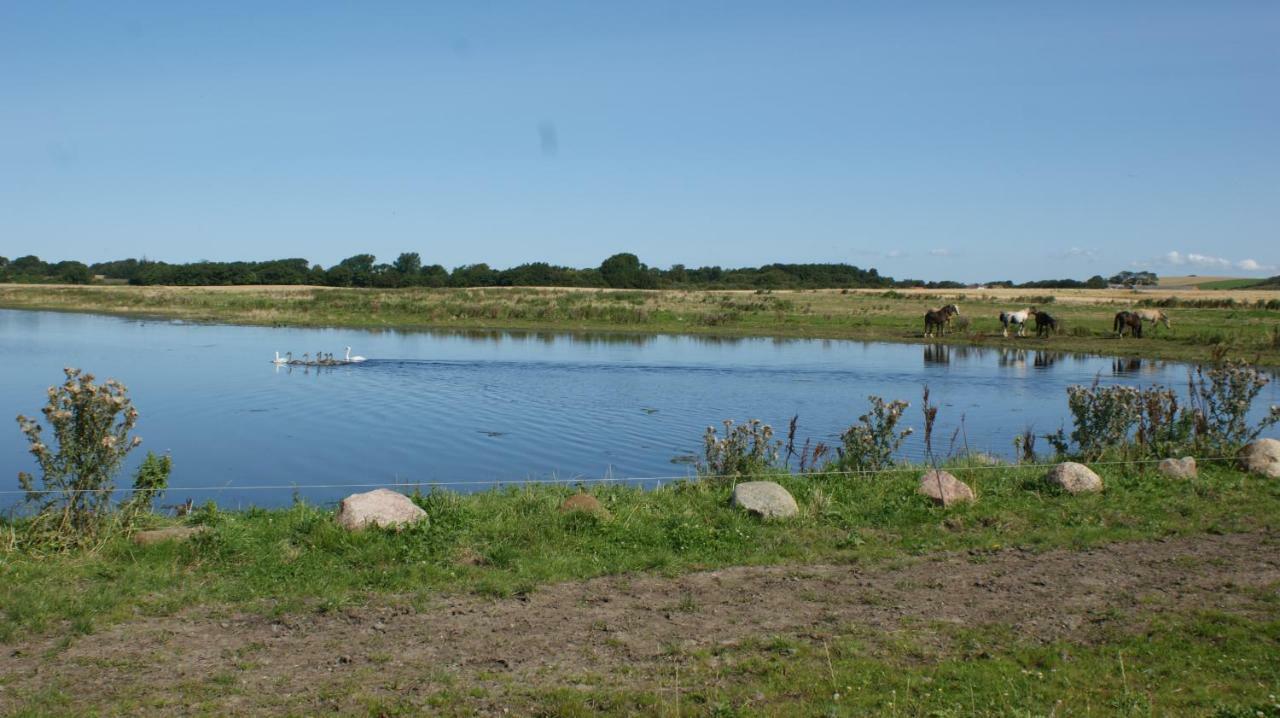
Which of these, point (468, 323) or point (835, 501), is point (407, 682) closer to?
point (835, 501)

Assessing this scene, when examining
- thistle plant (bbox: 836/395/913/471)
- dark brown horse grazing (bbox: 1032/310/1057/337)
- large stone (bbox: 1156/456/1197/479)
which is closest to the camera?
large stone (bbox: 1156/456/1197/479)

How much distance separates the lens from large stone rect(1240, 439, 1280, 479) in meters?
12.5

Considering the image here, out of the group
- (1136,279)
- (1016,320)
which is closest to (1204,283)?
(1136,279)

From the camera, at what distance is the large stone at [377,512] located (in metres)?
9.12

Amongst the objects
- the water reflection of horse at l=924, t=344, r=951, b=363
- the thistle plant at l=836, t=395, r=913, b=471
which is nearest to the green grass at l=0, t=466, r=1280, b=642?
the thistle plant at l=836, t=395, r=913, b=471

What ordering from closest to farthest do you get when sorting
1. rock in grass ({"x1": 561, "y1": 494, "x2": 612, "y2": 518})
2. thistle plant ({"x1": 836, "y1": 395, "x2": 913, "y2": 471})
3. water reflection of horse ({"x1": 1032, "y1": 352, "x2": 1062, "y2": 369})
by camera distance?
rock in grass ({"x1": 561, "y1": 494, "x2": 612, "y2": 518})
thistle plant ({"x1": 836, "y1": 395, "x2": 913, "y2": 471})
water reflection of horse ({"x1": 1032, "y1": 352, "x2": 1062, "y2": 369})

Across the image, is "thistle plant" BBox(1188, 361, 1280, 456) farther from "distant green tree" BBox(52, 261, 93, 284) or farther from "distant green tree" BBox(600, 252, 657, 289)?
"distant green tree" BBox(52, 261, 93, 284)

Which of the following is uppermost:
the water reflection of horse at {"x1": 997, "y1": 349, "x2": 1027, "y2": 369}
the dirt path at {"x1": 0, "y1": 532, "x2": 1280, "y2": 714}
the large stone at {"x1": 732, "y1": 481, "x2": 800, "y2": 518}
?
the large stone at {"x1": 732, "y1": 481, "x2": 800, "y2": 518}

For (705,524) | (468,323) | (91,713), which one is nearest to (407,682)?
(91,713)

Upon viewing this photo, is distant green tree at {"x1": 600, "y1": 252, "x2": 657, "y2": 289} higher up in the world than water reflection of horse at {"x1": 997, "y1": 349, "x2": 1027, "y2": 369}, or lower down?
higher up

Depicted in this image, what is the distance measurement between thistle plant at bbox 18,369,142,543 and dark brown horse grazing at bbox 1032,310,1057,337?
4194cm

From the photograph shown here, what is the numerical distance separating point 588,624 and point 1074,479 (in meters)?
7.02

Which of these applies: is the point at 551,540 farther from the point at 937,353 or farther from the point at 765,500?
the point at 937,353

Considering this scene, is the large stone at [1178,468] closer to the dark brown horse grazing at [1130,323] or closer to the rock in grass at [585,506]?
the rock in grass at [585,506]
